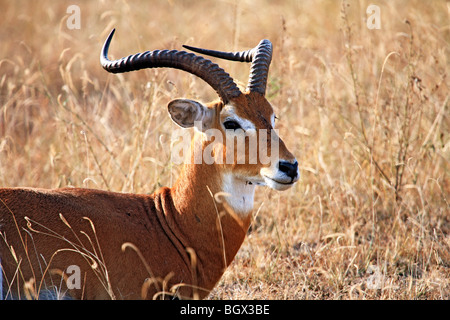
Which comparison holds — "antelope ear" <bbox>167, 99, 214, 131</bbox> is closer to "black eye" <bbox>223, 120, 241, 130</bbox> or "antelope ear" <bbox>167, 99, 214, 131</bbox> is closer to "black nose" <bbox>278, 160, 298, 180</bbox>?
"black eye" <bbox>223, 120, 241, 130</bbox>

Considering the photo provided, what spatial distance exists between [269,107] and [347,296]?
6.67 feet

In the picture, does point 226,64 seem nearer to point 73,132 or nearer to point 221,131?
point 73,132

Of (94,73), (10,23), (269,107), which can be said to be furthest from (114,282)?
(10,23)

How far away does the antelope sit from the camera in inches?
197

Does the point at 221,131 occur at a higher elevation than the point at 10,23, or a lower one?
lower

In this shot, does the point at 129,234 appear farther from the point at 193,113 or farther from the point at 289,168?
the point at 289,168

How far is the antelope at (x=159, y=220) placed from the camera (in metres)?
5.00

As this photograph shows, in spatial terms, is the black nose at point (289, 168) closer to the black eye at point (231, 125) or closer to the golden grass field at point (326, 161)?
the black eye at point (231, 125)

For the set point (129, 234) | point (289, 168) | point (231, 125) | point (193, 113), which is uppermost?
point (193, 113)

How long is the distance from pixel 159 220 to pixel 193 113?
3.54 ft

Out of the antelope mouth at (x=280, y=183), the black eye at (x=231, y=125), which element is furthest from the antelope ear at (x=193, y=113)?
the antelope mouth at (x=280, y=183)

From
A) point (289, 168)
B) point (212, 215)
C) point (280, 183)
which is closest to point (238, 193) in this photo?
point (212, 215)

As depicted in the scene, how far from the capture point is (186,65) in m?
5.61

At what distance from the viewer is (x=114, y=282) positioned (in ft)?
16.9
